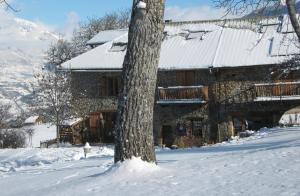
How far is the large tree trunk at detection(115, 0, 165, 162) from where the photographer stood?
8.34 m

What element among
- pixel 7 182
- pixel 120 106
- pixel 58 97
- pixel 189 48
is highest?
pixel 189 48

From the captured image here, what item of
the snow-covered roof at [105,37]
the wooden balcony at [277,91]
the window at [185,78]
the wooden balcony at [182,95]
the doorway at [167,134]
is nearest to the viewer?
the wooden balcony at [277,91]

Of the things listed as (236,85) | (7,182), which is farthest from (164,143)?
(7,182)

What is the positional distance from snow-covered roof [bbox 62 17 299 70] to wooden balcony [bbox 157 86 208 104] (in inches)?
57.6

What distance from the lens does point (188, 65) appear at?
3431cm

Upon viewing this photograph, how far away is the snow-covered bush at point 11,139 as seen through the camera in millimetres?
41438

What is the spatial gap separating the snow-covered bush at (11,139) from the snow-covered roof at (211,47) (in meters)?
8.36

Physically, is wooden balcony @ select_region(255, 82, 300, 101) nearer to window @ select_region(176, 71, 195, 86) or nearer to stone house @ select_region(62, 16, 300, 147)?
stone house @ select_region(62, 16, 300, 147)

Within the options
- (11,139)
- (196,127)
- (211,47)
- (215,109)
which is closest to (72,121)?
(11,139)

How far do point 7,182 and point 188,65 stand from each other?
24737 mm

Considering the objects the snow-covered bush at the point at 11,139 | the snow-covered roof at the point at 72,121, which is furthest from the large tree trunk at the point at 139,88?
the snow-covered bush at the point at 11,139

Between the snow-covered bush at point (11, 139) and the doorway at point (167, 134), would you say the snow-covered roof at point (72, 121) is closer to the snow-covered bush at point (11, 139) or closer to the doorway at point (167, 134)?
the snow-covered bush at point (11, 139)

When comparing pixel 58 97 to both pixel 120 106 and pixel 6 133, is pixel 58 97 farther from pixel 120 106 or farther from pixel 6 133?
pixel 120 106

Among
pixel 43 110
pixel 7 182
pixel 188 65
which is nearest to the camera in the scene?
pixel 7 182
